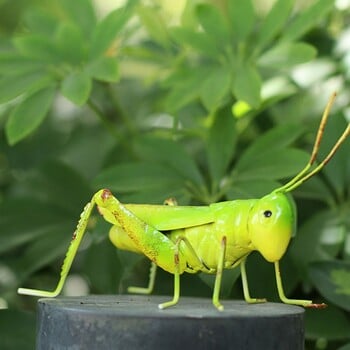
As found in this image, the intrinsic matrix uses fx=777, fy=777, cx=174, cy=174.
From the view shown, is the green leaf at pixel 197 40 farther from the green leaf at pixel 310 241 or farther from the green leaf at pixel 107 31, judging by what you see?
the green leaf at pixel 310 241

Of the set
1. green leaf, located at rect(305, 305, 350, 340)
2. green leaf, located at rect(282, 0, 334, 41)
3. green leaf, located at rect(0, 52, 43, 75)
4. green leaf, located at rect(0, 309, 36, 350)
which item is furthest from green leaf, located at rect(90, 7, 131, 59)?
green leaf, located at rect(305, 305, 350, 340)

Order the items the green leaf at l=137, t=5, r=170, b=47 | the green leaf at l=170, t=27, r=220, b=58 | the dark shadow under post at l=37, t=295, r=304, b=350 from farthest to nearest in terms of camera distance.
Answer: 1. the green leaf at l=137, t=5, r=170, b=47
2. the green leaf at l=170, t=27, r=220, b=58
3. the dark shadow under post at l=37, t=295, r=304, b=350

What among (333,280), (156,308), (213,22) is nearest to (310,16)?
(213,22)

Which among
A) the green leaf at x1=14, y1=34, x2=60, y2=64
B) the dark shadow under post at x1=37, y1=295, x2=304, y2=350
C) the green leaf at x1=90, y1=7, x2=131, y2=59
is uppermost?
the green leaf at x1=90, y1=7, x2=131, y2=59

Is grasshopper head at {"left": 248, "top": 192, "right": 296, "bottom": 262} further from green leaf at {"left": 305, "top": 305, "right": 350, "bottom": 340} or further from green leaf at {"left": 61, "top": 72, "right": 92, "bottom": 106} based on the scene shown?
green leaf at {"left": 61, "top": 72, "right": 92, "bottom": 106}

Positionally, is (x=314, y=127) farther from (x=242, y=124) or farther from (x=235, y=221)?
(x=235, y=221)

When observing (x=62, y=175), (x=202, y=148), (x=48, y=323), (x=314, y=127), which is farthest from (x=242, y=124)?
(x=48, y=323)

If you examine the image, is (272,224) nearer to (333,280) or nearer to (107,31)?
(333,280)
